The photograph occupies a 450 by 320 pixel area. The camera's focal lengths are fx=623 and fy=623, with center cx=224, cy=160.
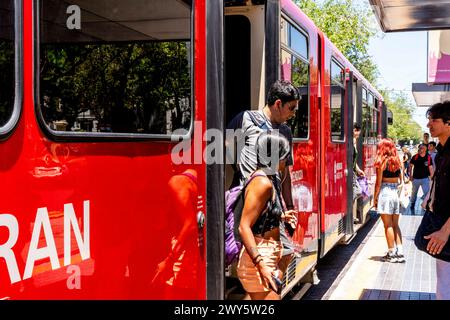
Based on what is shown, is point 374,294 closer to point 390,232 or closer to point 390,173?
point 390,232

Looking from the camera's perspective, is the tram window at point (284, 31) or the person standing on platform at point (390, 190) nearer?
the tram window at point (284, 31)

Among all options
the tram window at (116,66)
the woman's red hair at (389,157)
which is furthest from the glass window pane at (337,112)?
the tram window at (116,66)

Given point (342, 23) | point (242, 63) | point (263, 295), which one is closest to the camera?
point (263, 295)

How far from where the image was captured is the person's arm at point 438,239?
4.52m

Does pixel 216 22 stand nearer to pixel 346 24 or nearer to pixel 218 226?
pixel 218 226

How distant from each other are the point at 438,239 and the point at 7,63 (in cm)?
340

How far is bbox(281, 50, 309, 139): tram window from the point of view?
19.0ft

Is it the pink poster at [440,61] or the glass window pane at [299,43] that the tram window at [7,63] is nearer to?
the glass window pane at [299,43]

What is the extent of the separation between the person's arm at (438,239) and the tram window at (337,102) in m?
4.00

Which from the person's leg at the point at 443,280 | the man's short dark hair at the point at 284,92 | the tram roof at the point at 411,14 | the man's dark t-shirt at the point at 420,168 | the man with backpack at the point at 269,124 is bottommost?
the person's leg at the point at 443,280

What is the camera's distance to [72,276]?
2.58 m

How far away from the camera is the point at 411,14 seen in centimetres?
675

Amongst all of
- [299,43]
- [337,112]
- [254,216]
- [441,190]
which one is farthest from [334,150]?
[254,216]

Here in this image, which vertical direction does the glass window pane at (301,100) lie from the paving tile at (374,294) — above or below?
above
